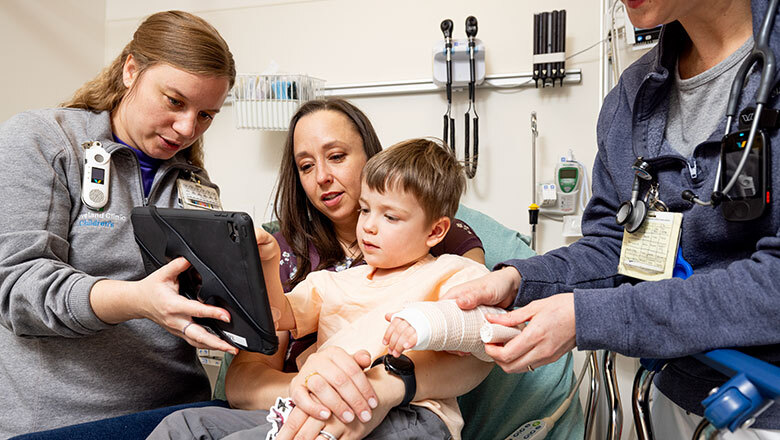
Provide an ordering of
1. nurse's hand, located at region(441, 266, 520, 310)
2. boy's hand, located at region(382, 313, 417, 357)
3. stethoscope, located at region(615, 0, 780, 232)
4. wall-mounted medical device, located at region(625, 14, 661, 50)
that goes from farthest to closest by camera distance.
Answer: wall-mounted medical device, located at region(625, 14, 661, 50) < nurse's hand, located at region(441, 266, 520, 310) < boy's hand, located at region(382, 313, 417, 357) < stethoscope, located at region(615, 0, 780, 232)

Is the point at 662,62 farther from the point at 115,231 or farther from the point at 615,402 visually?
the point at 115,231

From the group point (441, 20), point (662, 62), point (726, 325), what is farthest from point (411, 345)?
point (441, 20)

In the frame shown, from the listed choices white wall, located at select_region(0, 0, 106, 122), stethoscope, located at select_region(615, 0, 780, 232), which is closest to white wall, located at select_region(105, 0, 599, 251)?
white wall, located at select_region(0, 0, 106, 122)

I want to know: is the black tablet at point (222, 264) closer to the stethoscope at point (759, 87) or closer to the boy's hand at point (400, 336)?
the boy's hand at point (400, 336)

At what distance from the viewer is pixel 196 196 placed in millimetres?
1637

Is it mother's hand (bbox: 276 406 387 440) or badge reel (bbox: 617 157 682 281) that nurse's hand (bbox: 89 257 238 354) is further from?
badge reel (bbox: 617 157 682 281)

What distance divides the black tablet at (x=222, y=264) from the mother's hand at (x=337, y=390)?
100 mm

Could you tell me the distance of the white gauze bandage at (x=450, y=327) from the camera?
106cm

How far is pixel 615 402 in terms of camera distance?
4.15 ft

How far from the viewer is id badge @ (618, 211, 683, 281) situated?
44.1 inches

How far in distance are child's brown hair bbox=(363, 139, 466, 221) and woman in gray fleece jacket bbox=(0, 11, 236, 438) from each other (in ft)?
1.67

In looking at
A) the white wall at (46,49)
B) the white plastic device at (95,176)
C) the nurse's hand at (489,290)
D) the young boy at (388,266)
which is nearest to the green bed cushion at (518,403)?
the young boy at (388,266)

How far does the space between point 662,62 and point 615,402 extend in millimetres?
754

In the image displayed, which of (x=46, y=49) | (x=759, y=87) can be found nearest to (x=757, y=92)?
(x=759, y=87)
